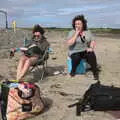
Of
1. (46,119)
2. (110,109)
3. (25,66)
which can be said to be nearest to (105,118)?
(110,109)

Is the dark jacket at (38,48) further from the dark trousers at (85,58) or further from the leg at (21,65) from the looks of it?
the dark trousers at (85,58)

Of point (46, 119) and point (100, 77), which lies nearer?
point (46, 119)

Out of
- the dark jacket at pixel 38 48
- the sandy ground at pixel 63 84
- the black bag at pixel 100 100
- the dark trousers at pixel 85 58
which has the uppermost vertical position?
the dark jacket at pixel 38 48

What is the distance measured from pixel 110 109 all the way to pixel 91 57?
2.65 metres

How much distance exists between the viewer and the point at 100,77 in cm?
859

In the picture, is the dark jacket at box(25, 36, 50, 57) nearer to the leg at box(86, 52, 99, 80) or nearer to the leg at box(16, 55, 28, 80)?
the leg at box(16, 55, 28, 80)

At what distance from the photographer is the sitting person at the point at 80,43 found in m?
8.34

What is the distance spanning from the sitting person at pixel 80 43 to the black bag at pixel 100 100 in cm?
254

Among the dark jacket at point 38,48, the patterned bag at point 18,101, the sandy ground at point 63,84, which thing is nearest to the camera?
the patterned bag at point 18,101

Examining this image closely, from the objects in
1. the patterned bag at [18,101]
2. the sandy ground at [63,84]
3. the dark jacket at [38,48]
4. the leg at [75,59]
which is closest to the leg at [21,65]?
the dark jacket at [38,48]

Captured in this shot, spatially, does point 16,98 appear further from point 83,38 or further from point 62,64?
point 62,64

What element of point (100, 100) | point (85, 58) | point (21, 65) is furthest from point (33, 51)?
point (100, 100)

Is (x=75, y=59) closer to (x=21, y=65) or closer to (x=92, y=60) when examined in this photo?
(x=92, y=60)

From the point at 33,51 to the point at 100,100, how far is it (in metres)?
2.48
